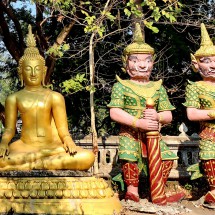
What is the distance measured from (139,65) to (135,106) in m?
0.57

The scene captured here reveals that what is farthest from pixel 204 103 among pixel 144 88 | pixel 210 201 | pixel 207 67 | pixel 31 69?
pixel 31 69

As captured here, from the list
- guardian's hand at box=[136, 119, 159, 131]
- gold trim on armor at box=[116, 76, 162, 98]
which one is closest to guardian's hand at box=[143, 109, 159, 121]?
guardian's hand at box=[136, 119, 159, 131]

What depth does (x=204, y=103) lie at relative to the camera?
5.65 metres

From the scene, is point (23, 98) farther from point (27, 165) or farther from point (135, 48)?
point (135, 48)

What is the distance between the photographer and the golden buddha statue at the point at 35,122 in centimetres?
525

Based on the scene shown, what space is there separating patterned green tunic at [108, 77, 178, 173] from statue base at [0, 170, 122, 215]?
71 cm

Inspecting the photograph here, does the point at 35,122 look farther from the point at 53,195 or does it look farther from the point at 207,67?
the point at 207,67

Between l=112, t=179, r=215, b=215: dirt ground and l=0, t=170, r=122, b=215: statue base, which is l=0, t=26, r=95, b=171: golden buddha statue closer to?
l=0, t=170, r=122, b=215: statue base

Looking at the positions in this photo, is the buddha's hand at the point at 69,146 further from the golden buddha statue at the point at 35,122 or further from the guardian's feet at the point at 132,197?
the guardian's feet at the point at 132,197

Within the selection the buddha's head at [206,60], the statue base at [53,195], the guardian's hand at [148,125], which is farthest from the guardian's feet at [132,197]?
the buddha's head at [206,60]

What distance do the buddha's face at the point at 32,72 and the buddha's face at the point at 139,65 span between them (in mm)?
1250

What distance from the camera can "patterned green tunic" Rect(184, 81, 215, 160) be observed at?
18.2ft

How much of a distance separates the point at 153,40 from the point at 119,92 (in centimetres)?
586

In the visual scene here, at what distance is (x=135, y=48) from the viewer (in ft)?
18.6
